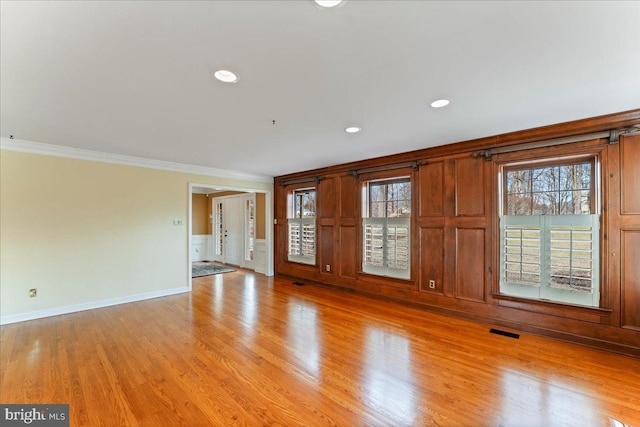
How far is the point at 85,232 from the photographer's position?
4.11 m

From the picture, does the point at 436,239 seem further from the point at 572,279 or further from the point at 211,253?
the point at 211,253

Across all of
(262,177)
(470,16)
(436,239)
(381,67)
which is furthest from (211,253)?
(470,16)

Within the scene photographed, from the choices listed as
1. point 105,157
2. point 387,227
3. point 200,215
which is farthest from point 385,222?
point 200,215

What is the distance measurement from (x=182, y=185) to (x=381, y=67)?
448 centimetres

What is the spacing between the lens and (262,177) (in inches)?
253

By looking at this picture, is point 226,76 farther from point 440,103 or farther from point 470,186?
point 470,186

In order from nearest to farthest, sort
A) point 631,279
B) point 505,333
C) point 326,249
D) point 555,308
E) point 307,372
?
point 307,372, point 631,279, point 555,308, point 505,333, point 326,249

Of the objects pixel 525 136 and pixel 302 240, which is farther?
pixel 302 240

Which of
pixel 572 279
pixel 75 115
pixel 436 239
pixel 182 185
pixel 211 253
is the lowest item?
pixel 211 253

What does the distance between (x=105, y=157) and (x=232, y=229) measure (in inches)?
161

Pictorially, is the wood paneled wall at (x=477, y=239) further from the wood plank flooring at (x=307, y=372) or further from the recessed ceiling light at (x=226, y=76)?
the recessed ceiling light at (x=226, y=76)

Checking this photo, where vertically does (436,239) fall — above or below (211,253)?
above

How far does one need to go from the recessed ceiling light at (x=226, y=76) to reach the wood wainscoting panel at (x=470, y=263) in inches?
133

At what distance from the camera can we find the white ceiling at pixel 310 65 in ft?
4.59
